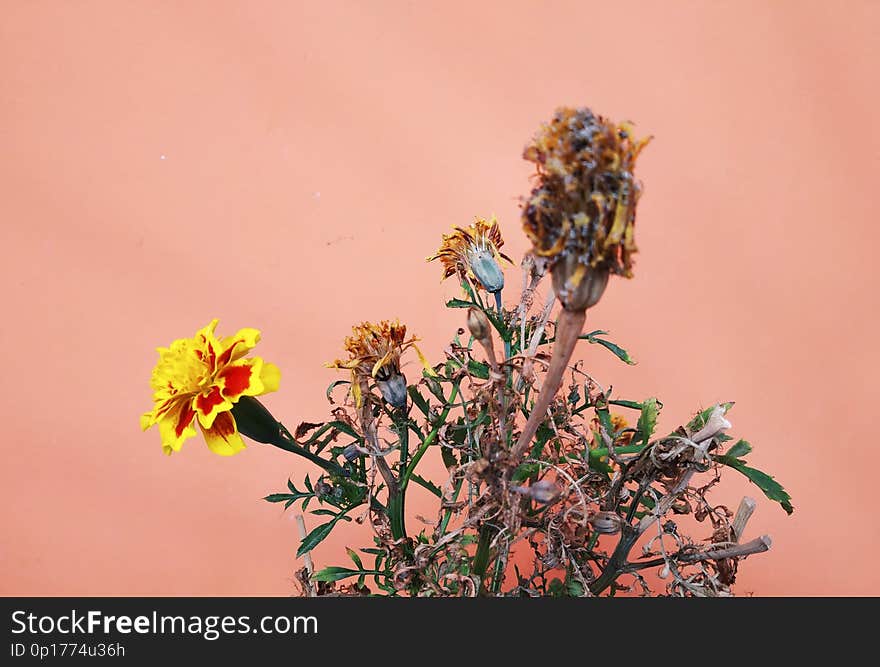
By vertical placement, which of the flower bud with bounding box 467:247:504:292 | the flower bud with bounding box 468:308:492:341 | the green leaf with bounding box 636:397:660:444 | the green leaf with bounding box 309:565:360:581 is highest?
the flower bud with bounding box 467:247:504:292

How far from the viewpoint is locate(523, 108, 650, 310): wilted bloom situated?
0.94ft

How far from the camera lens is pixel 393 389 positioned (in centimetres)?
46

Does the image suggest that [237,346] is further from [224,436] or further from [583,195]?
[583,195]

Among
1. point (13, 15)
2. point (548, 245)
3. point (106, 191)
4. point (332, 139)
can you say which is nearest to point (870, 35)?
point (332, 139)

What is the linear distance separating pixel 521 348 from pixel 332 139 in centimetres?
62

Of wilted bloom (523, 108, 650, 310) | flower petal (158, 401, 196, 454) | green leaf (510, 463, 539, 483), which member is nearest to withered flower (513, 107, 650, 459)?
wilted bloom (523, 108, 650, 310)

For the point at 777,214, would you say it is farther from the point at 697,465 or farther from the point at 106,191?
the point at 106,191

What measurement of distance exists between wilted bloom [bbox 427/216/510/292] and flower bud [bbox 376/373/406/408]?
0.08m

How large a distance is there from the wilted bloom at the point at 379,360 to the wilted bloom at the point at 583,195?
0.17m

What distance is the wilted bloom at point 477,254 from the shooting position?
484 mm

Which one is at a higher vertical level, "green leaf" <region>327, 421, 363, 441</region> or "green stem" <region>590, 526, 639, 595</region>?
"green leaf" <region>327, 421, 363, 441</region>

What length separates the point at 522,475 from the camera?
0.42 metres

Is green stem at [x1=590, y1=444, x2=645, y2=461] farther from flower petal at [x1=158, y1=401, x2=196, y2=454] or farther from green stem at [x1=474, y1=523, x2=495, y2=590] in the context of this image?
flower petal at [x1=158, y1=401, x2=196, y2=454]

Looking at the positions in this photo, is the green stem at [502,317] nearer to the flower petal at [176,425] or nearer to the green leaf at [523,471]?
the green leaf at [523,471]
